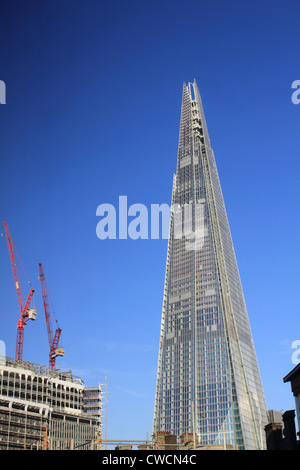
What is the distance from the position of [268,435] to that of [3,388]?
136m

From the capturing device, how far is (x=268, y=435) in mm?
40281

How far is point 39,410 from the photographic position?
16750cm

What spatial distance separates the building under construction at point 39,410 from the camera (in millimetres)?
154875

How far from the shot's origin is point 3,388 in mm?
162000

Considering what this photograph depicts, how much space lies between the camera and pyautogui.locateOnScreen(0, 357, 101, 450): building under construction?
15488cm
